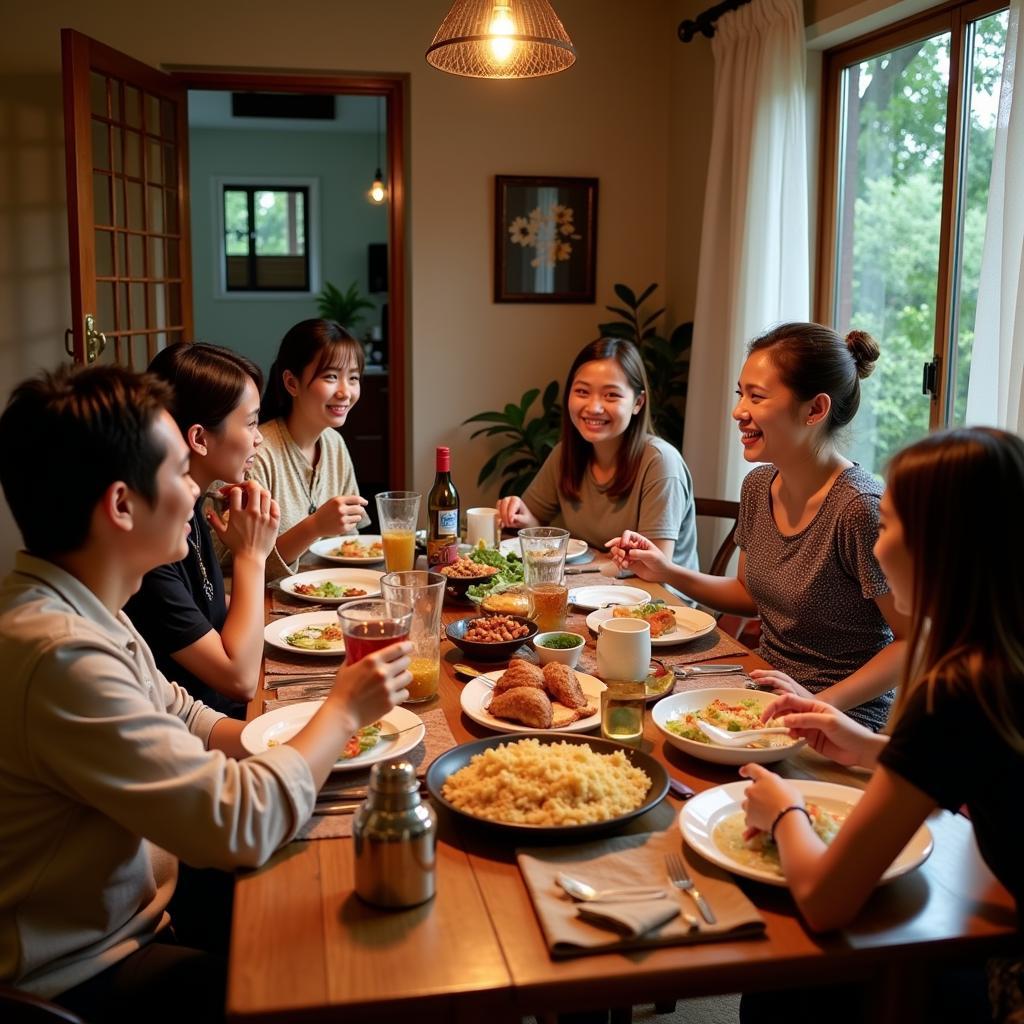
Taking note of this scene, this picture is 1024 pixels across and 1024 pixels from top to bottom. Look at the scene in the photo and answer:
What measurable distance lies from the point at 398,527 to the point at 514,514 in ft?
2.27

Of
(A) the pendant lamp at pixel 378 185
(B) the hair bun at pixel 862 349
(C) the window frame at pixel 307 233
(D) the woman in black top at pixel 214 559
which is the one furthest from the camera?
(C) the window frame at pixel 307 233

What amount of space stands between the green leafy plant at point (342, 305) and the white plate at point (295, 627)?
6.81m

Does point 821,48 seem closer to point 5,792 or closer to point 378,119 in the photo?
point 5,792

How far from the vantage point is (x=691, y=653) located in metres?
2.05

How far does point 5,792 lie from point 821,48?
362 centimetres

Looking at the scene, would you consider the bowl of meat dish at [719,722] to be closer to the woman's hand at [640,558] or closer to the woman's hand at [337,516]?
the woman's hand at [640,558]

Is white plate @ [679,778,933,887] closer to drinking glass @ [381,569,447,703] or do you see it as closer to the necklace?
drinking glass @ [381,569,447,703]

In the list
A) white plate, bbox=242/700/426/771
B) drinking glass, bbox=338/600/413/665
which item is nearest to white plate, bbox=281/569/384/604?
white plate, bbox=242/700/426/771

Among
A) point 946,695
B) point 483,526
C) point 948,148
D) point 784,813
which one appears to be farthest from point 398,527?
point 948,148

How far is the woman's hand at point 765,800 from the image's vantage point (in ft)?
4.13

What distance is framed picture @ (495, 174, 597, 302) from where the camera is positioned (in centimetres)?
488

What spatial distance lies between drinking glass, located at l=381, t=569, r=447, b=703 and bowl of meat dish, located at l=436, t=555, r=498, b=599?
0.56 metres

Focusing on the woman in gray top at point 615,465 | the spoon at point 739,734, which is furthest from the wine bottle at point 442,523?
the spoon at point 739,734

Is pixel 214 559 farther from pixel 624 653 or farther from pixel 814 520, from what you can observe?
pixel 814 520
